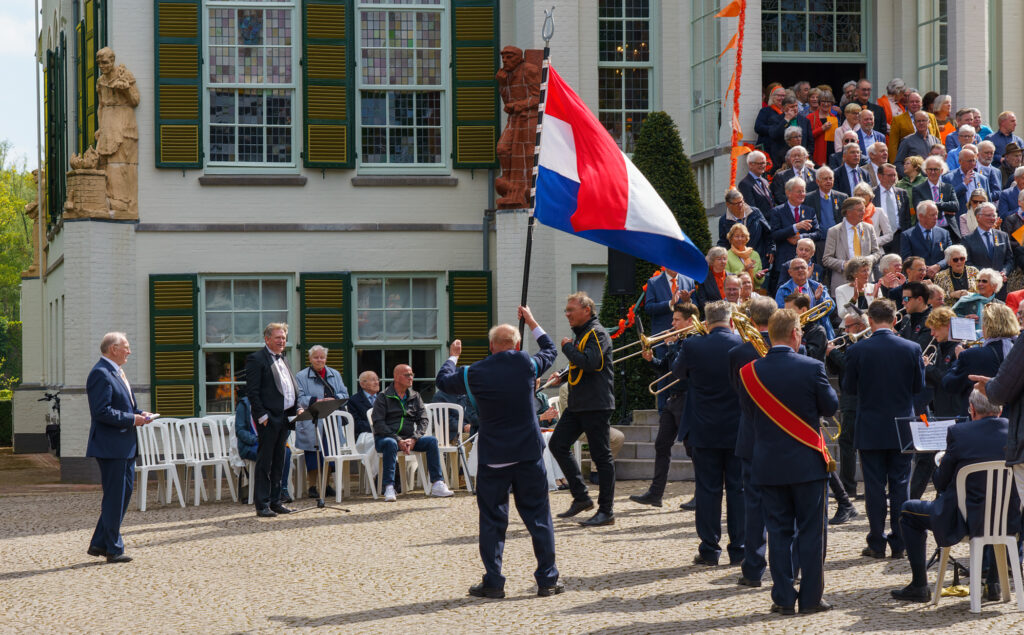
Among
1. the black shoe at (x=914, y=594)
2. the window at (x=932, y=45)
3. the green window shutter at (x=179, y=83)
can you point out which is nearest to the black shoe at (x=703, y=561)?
the black shoe at (x=914, y=594)

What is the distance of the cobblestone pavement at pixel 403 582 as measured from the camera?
8.12m

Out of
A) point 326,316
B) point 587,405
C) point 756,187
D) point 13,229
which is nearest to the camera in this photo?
point 587,405

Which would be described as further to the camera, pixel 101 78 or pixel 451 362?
pixel 101 78

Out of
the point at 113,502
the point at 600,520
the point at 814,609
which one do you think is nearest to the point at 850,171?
the point at 600,520

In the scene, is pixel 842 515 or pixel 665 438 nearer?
pixel 842 515

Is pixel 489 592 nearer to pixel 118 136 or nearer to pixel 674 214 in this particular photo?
pixel 674 214

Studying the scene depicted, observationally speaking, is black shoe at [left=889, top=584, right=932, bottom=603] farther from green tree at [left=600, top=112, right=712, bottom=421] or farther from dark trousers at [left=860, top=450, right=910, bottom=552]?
green tree at [left=600, top=112, right=712, bottom=421]

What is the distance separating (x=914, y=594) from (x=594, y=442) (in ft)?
13.1

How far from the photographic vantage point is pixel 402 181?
19.0m

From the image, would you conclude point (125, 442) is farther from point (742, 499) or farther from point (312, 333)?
point (312, 333)

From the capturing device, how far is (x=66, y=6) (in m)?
22.7

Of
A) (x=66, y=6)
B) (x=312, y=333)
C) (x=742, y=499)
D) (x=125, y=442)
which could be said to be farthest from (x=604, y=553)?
(x=66, y=6)

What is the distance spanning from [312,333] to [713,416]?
379 inches

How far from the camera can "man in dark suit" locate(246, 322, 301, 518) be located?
43.7 ft
